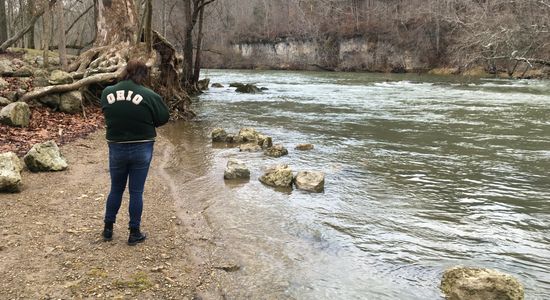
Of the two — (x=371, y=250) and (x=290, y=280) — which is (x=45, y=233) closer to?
(x=290, y=280)

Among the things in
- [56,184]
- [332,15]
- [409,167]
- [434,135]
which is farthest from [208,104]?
[332,15]

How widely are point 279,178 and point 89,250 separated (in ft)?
13.7

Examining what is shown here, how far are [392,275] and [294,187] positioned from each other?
363 centimetres

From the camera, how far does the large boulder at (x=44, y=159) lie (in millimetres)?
8094

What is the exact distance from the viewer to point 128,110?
5004 mm

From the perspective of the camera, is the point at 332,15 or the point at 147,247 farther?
the point at 332,15

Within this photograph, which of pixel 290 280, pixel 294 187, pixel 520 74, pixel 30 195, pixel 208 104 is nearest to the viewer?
pixel 290 280

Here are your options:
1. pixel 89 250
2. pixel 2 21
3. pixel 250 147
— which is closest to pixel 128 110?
pixel 89 250

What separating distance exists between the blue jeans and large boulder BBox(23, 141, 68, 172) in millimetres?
3452

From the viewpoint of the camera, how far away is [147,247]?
541cm

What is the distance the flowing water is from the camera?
521 centimetres

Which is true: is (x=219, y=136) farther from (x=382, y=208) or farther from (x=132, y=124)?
(x=132, y=124)

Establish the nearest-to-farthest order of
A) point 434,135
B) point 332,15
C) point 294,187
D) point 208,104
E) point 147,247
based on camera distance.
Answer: point 147,247 < point 294,187 < point 434,135 < point 208,104 < point 332,15

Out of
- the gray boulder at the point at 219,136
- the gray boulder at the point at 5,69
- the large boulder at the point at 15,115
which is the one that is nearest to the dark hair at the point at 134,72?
the large boulder at the point at 15,115
